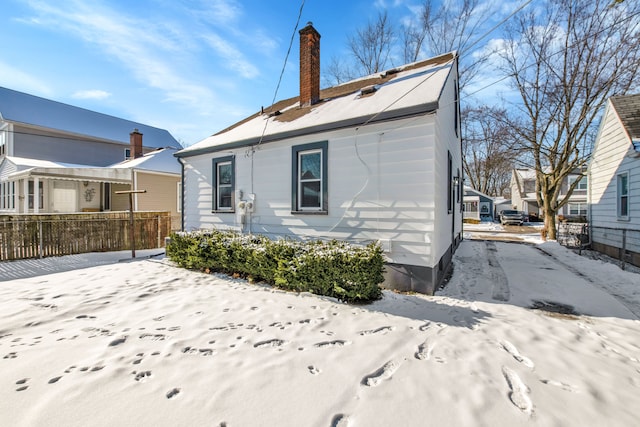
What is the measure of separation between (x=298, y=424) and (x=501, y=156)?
20346mm

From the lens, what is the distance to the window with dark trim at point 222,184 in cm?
817

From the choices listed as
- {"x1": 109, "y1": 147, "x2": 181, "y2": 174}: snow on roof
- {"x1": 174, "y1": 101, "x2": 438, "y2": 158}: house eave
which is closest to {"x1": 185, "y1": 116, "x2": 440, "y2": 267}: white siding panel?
{"x1": 174, "y1": 101, "x2": 438, "y2": 158}: house eave

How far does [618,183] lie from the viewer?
9.22 meters

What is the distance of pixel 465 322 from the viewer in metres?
3.98

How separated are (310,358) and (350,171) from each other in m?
3.83

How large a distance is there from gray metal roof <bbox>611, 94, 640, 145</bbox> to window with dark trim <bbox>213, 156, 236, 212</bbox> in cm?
1218

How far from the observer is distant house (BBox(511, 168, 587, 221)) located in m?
30.0

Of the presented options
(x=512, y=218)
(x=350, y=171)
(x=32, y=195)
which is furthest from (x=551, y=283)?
(x=512, y=218)

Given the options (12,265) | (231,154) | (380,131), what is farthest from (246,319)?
(12,265)

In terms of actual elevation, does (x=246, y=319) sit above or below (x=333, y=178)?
below

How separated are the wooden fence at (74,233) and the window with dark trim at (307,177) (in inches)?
276

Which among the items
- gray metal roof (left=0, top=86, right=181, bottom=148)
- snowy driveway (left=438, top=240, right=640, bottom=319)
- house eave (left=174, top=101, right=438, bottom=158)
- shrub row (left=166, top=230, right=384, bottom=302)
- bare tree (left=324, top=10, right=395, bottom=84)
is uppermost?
bare tree (left=324, top=10, right=395, bottom=84)

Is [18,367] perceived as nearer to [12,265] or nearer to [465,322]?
[465,322]

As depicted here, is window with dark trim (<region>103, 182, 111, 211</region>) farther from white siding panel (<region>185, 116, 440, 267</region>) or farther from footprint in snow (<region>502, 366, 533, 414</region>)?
footprint in snow (<region>502, 366, 533, 414</region>)
